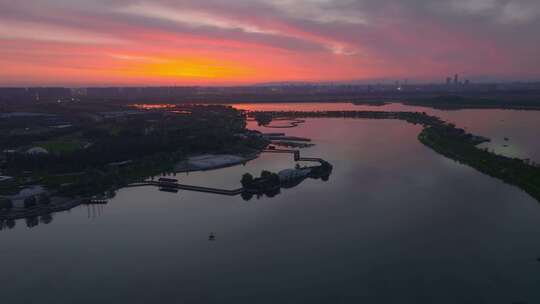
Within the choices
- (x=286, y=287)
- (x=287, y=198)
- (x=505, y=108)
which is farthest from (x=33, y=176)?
(x=505, y=108)

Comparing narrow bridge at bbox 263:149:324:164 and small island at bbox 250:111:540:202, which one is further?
narrow bridge at bbox 263:149:324:164

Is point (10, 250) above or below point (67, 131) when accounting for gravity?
below

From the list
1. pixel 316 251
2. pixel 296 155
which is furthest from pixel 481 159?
pixel 316 251

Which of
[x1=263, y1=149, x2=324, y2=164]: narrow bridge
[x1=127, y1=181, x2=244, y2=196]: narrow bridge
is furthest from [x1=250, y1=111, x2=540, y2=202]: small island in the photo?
[x1=127, y1=181, x2=244, y2=196]: narrow bridge

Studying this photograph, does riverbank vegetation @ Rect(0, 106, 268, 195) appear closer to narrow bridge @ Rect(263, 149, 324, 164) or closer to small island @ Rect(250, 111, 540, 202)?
narrow bridge @ Rect(263, 149, 324, 164)

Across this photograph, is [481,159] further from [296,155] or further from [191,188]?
[191,188]

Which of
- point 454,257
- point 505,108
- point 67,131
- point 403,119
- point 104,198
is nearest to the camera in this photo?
point 454,257

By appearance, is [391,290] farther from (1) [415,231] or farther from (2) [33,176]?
(2) [33,176]

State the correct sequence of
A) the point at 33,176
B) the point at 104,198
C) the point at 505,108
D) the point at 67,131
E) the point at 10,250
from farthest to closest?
1. the point at 505,108
2. the point at 67,131
3. the point at 33,176
4. the point at 104,198
5. the point at 10,250
